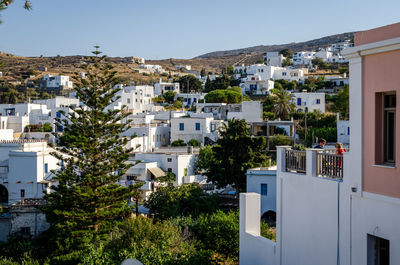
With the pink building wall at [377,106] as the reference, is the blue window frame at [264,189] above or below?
below

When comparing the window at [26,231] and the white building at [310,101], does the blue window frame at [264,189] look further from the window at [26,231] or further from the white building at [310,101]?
the white building at [310,101]

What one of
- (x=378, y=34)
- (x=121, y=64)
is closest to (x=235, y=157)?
(x=378, y=34)

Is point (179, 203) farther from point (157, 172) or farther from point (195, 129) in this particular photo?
point (195, 129)

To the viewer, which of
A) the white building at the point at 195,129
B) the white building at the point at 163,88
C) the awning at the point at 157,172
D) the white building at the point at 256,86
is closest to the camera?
the awning at the point at 157,172

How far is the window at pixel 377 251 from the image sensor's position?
6617mm

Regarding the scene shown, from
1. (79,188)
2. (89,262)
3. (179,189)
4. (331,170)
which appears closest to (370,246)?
(331,170)

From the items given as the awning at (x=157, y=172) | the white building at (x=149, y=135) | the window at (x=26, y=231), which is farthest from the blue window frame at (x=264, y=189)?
the white building at (x=149, y=135)

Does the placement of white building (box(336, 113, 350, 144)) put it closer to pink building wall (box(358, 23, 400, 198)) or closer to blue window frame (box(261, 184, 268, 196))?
blue window frame (box(261, 184, 268, 196))

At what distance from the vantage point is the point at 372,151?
254 inches

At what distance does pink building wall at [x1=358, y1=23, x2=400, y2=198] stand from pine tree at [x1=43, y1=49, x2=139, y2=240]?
13848 millimetres

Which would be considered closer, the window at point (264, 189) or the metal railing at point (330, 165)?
the metal railing at point (330, 165)

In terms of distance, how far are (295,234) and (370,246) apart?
6.35 feet

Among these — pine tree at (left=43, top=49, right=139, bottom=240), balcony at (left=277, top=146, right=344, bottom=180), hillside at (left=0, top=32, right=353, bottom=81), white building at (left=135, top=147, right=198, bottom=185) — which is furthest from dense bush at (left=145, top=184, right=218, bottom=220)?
hillside at (left=0, top=32, right=353, bottom=81)

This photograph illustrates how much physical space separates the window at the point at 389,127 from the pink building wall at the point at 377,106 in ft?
0.22
